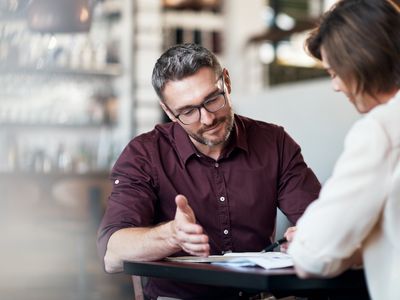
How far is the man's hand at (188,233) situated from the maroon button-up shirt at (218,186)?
0.41 metres

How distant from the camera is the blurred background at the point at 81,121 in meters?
5.38

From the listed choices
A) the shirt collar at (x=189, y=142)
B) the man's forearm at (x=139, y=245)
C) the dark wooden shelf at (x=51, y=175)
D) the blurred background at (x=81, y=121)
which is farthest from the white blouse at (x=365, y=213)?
the dark wooden shelf at (x=51, y=175)

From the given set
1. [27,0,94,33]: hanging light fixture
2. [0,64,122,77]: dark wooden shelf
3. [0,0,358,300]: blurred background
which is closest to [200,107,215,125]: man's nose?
[27,0,94,33]: hanging light fixture

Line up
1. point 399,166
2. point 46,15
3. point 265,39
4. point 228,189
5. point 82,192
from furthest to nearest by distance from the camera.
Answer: point 265,39
point 82,192
point 46,15
point 228,189
point 399,166

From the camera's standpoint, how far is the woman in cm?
140

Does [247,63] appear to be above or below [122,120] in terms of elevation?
above

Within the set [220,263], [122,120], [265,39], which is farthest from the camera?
[265,39]

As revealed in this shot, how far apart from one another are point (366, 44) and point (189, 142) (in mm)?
830

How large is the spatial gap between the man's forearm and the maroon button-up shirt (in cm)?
16

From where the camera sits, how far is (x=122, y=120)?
21.2ft

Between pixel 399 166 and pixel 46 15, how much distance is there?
2141mm

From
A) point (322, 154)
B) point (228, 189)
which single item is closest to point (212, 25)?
point (322, 154)

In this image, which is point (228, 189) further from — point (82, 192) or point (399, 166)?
point (82, 192)

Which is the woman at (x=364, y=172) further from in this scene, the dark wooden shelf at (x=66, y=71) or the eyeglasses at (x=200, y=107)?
the dark wooden shelf at (x=66, y=71)
